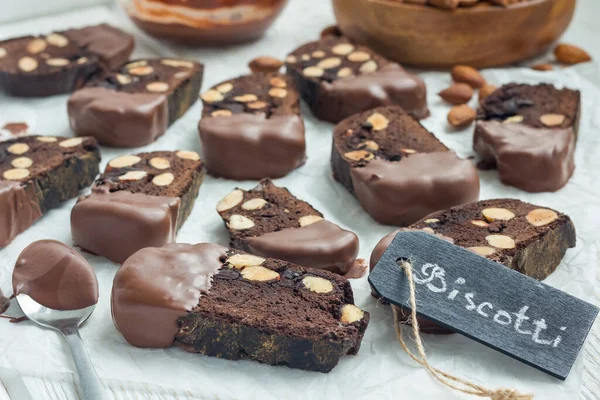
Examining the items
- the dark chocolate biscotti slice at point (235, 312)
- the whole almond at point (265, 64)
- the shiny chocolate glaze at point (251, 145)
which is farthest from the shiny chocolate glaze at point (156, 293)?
the whole almond at point (265, 64)

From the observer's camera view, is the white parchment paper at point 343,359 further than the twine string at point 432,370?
Yes

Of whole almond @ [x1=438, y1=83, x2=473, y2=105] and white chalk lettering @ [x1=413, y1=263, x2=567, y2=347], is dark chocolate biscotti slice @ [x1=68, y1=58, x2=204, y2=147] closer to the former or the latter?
whole almond @ [x1=438, y1=83, x2=473, y2=105]

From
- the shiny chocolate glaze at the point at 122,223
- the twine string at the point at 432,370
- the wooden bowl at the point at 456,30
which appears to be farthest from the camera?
the wooden bowl at the point at 456,30

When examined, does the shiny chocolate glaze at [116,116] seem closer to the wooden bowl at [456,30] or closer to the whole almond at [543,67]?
the wooden bowl at [456,30]

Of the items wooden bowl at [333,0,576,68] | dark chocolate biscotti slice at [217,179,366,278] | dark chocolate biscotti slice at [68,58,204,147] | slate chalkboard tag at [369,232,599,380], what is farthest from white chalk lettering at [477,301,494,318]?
wooden bowl at [333,0,576,68]

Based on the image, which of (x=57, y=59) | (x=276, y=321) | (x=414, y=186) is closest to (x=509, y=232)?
(x=414, y=186)

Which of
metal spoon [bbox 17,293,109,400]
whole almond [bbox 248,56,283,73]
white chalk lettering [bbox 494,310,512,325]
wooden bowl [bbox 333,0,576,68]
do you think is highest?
wooden bowl [bbox 333,0,576,68]
